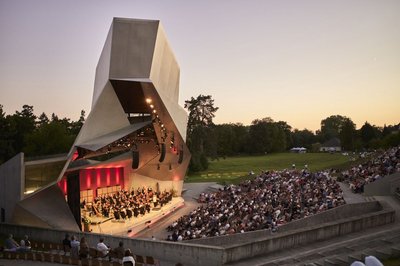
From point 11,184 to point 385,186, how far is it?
18.4 m

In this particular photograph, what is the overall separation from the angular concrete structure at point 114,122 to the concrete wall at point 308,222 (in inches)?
284

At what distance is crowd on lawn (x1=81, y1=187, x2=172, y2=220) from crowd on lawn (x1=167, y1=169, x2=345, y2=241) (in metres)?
3.19

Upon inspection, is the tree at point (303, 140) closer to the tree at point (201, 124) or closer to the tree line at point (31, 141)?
the tree at point (201, 124)

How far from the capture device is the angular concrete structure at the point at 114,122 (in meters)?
17.9

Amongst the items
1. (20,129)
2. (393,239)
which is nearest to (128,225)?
(393,239)

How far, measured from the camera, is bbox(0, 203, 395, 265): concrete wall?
35.3ft

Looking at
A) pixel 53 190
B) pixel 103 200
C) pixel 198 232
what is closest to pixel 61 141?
pixel 103 200

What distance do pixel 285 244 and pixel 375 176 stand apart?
11485mm

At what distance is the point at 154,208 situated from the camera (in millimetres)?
26516

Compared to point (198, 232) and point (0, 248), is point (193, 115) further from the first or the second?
point (0, 248)

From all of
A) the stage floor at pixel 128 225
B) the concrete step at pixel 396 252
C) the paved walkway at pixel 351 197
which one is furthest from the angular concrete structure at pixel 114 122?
the concrete step at pixel 396 252

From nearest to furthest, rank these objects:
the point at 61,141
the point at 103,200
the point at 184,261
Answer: the point at 184,261 < the point at 103,200 < the point at 61,141

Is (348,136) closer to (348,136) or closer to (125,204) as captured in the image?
(348,136)

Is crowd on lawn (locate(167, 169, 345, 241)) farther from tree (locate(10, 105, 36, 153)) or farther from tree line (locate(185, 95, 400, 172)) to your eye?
tree (locate(10, 105, 36, 153))
